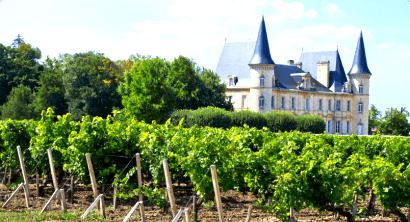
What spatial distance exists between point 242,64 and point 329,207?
59.2m

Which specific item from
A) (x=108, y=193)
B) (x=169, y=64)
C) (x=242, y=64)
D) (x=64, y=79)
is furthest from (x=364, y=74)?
(x=108, y=193)

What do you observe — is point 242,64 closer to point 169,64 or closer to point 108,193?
point 169,64

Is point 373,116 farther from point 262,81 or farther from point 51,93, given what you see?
point 51,93

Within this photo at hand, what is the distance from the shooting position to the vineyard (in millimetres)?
9305

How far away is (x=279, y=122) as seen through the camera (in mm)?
53344

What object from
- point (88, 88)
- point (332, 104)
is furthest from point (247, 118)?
point (332, 104)

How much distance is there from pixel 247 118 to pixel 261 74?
536 inches

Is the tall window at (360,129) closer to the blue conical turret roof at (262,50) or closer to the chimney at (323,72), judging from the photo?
the chimney at (323,72)

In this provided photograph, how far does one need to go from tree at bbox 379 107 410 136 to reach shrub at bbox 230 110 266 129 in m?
20.8

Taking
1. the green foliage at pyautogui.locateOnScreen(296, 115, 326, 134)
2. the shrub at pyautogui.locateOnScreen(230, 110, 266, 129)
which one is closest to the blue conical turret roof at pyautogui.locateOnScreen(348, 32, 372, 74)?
the green foliage at pyautogui.locateOnScreen(296, 115, 326, 134)

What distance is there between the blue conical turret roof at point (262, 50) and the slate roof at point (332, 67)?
12.4 meters

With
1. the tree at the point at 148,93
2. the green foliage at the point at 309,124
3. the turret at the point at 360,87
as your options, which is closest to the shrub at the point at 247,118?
the green foliage at the point at 309,124

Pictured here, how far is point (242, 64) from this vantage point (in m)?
68.5

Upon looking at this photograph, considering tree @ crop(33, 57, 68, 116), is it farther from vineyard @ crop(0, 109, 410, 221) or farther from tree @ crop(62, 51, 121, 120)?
vineyard @ crop(0, 109, 410, 221)
